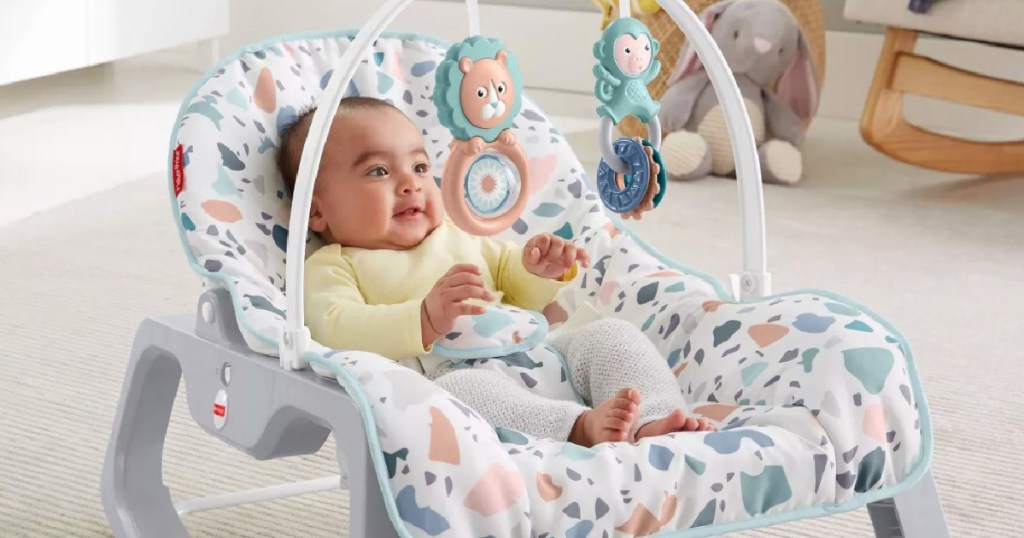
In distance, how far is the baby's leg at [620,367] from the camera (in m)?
1.17

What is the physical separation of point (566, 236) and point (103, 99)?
2.48 meters

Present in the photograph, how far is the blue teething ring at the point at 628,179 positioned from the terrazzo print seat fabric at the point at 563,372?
14cm

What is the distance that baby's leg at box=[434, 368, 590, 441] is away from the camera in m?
1.10

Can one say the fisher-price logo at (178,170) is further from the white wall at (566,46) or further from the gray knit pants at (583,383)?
the white wall at (566,46)

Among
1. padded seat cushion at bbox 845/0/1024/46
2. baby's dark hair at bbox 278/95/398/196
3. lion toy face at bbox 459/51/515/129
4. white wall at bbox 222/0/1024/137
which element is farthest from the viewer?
white wall at bbox 222/0/1024/137

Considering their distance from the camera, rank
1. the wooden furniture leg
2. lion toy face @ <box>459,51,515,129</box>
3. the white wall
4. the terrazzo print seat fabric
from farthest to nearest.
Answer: the white wall, the wooden furniture leg, lion toy face @ <box>459,51,515,129</box>, the terrazzo print seat fabric

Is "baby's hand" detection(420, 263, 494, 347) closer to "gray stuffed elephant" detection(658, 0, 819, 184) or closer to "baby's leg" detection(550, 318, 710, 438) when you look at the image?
"baby's leg" detection(550, 318, 710, 438)

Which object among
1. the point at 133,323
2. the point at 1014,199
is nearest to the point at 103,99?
the point at 133,323

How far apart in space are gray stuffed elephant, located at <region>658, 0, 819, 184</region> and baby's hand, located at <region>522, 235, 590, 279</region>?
5.56 feet

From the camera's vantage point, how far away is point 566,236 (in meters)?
1.44

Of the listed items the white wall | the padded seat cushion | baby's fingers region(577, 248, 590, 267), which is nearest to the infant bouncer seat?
baby's fingers region(577, 248, 590, 267)

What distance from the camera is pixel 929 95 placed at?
2781 millimetres

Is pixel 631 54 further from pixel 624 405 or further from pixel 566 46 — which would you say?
pixel 566 46

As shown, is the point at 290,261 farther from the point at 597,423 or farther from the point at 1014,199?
the point at 1014,199
